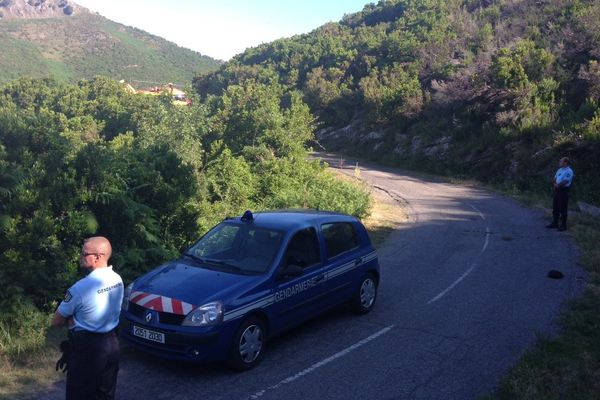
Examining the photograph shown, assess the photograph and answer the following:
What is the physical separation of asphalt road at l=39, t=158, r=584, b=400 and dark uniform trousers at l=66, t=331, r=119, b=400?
4.73 feet

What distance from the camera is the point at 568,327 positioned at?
7.60 meters

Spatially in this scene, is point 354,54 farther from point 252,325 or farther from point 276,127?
point 252,325

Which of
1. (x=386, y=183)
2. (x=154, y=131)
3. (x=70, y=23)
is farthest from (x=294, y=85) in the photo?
(x=70, y=23)

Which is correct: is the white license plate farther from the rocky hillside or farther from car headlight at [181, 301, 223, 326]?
the rocky hillside

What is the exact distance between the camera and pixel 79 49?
106188 millimetres

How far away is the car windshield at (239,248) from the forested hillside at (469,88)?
18.5m

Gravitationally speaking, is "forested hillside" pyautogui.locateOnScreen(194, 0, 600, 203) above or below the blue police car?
above

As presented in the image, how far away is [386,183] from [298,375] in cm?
2221

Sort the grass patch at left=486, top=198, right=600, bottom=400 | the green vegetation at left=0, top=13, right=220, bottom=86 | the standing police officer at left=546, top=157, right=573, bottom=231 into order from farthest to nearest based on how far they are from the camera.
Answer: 1. the green vegetation at left=0, top=13, right=220, bottom=86
2. the standing police officer at left=546, top=157, right=573, bottom=231
3. the grass patch at left=486, top=198, right=600, bottom=400

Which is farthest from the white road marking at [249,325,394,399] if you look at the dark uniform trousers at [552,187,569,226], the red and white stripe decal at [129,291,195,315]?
the dark uniform trousers at [552,187,569,226]

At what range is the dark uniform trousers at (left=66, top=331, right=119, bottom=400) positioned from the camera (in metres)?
4.19

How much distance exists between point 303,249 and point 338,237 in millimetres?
919

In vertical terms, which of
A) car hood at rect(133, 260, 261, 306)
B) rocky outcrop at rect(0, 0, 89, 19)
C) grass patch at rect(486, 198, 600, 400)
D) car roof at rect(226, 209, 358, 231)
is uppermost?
rocky outcrop at rect(0, 0, 89, 19)

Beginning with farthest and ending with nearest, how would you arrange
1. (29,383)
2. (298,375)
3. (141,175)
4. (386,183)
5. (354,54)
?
(354,54)
(386,183)
(141,175)
(298,375)
(29,383)
